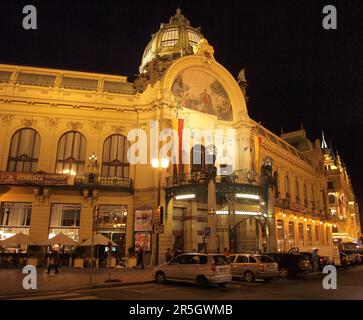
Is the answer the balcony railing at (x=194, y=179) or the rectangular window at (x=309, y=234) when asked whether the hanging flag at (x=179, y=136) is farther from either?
the rectangular window at (x=309, y=234)

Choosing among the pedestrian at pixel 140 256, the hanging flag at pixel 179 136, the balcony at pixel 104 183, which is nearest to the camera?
the pedestrian at pixel 140 256

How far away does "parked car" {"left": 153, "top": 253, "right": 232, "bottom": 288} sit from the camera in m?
15.2

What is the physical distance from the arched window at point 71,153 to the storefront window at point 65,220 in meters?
3.30

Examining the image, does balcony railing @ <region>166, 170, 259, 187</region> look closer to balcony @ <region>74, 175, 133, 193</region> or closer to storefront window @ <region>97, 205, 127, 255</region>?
balcony @ <region>74, 175, 133, 193</region>

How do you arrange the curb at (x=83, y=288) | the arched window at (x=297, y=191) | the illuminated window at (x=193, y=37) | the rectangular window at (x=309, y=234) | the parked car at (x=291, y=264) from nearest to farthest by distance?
the curb at (x=83, y=288) → the parked car at (x=291, y=264) → the illuminated window at (x=193, y=37) → the rectangular window at (x=309, y=234) → the arched window at (x=297, y=191)

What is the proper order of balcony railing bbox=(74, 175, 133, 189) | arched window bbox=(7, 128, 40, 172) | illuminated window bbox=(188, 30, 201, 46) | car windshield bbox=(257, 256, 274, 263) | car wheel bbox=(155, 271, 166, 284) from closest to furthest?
car wheel bbox=(155, 271, 166, 284), car windshield bbox=(257, 256, 274, 263), balcony railing bbox=(74, 175, 133, 189), arched window bbox=(7, 128, 40, 172), illuminated window bbox=(188, 30, 201, 46)

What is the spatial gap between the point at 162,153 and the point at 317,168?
1741 inches

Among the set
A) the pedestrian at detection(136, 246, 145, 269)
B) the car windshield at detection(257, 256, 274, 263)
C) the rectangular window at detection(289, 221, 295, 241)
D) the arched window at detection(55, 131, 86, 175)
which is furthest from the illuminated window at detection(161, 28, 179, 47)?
the car windshield at detection(257, 256, 274, 263)

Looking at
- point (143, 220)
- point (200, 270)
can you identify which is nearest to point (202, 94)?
point (143, 220)

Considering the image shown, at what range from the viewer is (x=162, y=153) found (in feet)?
98.1

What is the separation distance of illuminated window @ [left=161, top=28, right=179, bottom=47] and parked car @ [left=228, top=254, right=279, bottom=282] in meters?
33.9

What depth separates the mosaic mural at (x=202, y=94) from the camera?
33.6 meters

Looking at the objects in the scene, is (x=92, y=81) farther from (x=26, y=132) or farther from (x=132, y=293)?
(x=132, y=293)

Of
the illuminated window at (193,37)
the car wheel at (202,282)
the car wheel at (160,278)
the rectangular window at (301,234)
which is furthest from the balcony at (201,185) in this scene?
the rectangular window at (301,234)
